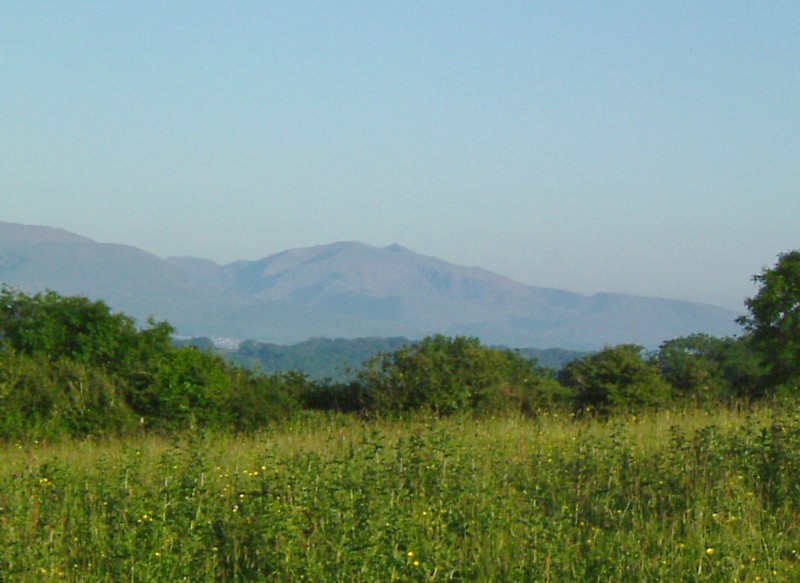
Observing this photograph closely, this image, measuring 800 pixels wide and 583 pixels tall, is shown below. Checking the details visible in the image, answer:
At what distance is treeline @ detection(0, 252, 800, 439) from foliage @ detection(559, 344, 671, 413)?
24 millimetres

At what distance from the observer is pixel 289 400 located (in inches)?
733

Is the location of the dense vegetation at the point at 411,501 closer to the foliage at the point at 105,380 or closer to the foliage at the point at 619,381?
the foliage at the point at 105,380

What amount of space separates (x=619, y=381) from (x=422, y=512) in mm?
11703

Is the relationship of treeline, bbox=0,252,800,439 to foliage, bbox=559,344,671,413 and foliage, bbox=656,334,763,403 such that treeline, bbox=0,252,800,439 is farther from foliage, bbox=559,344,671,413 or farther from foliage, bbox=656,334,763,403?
foliage, bbox=656,334,763,403

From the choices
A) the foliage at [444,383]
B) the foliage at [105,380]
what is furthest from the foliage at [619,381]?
the foliage at [105,380]

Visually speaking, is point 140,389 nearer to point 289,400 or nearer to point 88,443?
point 289,400

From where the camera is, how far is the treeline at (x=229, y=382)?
650 inches

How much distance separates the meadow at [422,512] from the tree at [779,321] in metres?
10.6

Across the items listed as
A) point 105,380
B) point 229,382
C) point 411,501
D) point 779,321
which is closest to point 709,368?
point 779,321

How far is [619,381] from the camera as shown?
19344 mm

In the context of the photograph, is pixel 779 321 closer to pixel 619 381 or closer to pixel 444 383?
pixel 619 381

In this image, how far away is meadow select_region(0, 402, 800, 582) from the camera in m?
7.27

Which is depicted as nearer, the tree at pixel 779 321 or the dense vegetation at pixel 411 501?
the dense vegetation at pixel 411 501

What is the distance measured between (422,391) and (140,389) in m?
4.83
